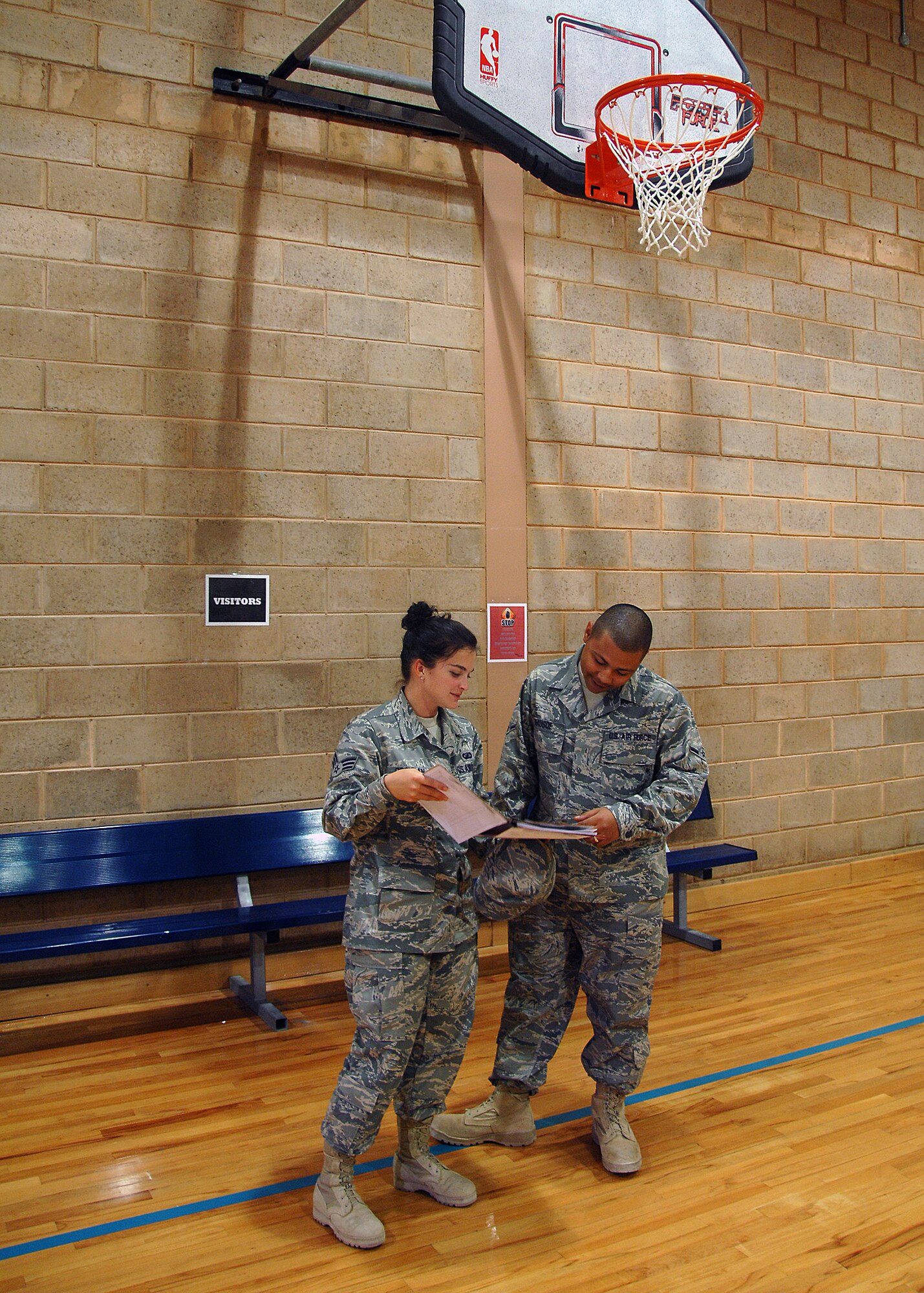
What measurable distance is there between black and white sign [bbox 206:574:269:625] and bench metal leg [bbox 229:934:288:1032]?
1283 mm

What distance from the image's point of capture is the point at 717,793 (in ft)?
18.2

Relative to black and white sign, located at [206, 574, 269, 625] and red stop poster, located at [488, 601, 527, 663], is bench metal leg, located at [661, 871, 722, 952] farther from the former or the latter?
black and white sign, located at [206, 574, 269, 625]

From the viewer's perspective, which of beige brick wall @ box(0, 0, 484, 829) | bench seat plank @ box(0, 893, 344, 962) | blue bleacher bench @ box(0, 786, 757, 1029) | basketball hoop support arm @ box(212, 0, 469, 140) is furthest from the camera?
basketball hoop support arm @ box(212, 0, 469, 140)

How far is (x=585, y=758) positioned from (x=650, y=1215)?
1144 mm

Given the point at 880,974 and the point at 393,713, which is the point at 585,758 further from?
the point at 880,974

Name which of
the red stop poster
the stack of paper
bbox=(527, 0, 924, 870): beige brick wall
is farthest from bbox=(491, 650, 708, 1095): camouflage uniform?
bbox=(527, 0, 924, 870): beige brick wall

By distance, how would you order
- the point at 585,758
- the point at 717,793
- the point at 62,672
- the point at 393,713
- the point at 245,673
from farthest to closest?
the point at 717,793, the point at 245,673, the point at 62,672, the point at 585,758, the point at 393,713

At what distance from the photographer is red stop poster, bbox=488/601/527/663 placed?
16.0 feet

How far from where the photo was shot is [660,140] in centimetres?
390

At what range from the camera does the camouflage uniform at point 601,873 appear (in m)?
2.75

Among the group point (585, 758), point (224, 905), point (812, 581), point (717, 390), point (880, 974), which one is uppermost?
point (717, 390)

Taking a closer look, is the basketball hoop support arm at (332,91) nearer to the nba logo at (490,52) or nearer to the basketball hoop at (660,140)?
the nba logo at (490,52)

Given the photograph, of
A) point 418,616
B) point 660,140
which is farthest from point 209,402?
point 418,616

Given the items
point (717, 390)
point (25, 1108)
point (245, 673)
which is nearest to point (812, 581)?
point (717, 390)
